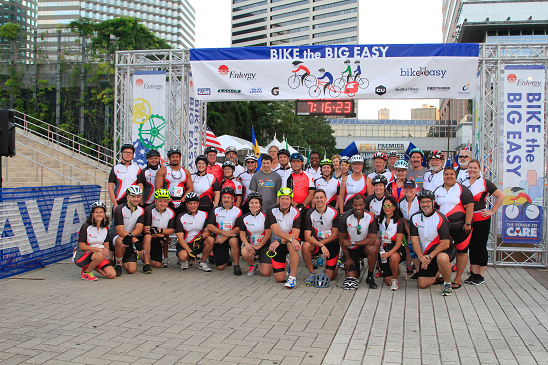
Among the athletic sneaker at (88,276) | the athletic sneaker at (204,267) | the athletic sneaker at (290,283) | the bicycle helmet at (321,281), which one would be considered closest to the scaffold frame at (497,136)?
the bicycle helmet at (321,281)

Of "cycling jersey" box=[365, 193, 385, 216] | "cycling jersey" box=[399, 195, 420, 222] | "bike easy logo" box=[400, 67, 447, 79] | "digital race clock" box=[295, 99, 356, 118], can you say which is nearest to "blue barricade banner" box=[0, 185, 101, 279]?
"digital race clock" box=[295, 99, 356, 118]

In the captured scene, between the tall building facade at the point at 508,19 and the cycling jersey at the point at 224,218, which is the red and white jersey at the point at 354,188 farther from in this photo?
the tall building facade at the point at 508,19

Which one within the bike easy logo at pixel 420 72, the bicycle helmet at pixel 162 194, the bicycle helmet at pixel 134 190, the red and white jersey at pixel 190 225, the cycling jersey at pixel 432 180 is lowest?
the red and white jersey at pixel 190 225

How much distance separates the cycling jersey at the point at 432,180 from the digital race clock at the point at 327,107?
2.01 meters

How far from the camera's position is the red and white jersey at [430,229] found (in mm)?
6441

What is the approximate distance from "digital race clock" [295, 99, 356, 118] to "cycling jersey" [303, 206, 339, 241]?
8.90 feet

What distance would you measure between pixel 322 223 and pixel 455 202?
206 cm

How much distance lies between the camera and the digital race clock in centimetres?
907

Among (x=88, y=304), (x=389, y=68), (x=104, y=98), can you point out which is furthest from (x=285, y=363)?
(x=104, y=98)

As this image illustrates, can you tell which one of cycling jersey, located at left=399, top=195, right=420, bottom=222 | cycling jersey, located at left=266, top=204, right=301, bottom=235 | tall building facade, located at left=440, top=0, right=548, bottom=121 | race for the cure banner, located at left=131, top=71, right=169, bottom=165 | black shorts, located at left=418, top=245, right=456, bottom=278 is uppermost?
tall building facade, located at left=440, top=0, right=548, bottom=121

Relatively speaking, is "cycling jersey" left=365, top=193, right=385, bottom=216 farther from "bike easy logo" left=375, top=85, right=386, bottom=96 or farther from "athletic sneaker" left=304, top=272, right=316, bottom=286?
"bike easy logo" left=375, top=85, right=386, bottom=96

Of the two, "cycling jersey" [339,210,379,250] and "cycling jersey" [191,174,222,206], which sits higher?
"cycling jersey" [191,174,222,206]

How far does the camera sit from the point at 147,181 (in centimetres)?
846

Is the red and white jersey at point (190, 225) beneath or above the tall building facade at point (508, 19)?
beneath
